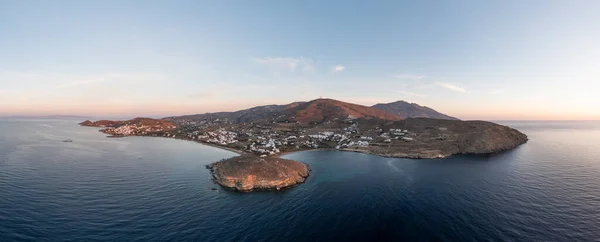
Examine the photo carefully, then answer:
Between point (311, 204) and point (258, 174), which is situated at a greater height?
point (258, 174)

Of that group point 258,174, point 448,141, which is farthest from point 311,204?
point 448,141

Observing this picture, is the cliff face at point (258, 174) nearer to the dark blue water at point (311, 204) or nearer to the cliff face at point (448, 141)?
the dark blue water at point (311, 204)

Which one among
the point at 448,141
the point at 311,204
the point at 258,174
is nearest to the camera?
the point at 311,204

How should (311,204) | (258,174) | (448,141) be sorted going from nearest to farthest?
1. (311,204)
2. (258,174)
3. (448,141)

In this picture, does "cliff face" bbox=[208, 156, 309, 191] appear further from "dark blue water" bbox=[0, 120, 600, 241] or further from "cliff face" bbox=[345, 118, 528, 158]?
"cliff face" bbox=[345, 118, 528, 158]

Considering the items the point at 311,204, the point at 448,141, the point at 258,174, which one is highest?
the point at 448,141

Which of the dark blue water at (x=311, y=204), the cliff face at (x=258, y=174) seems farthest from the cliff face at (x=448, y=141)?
the cliff face at (x=258, y=174)

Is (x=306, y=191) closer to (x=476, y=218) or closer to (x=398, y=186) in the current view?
(x=398, y=186)

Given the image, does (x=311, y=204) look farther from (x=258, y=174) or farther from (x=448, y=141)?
(x=448, y=141)
